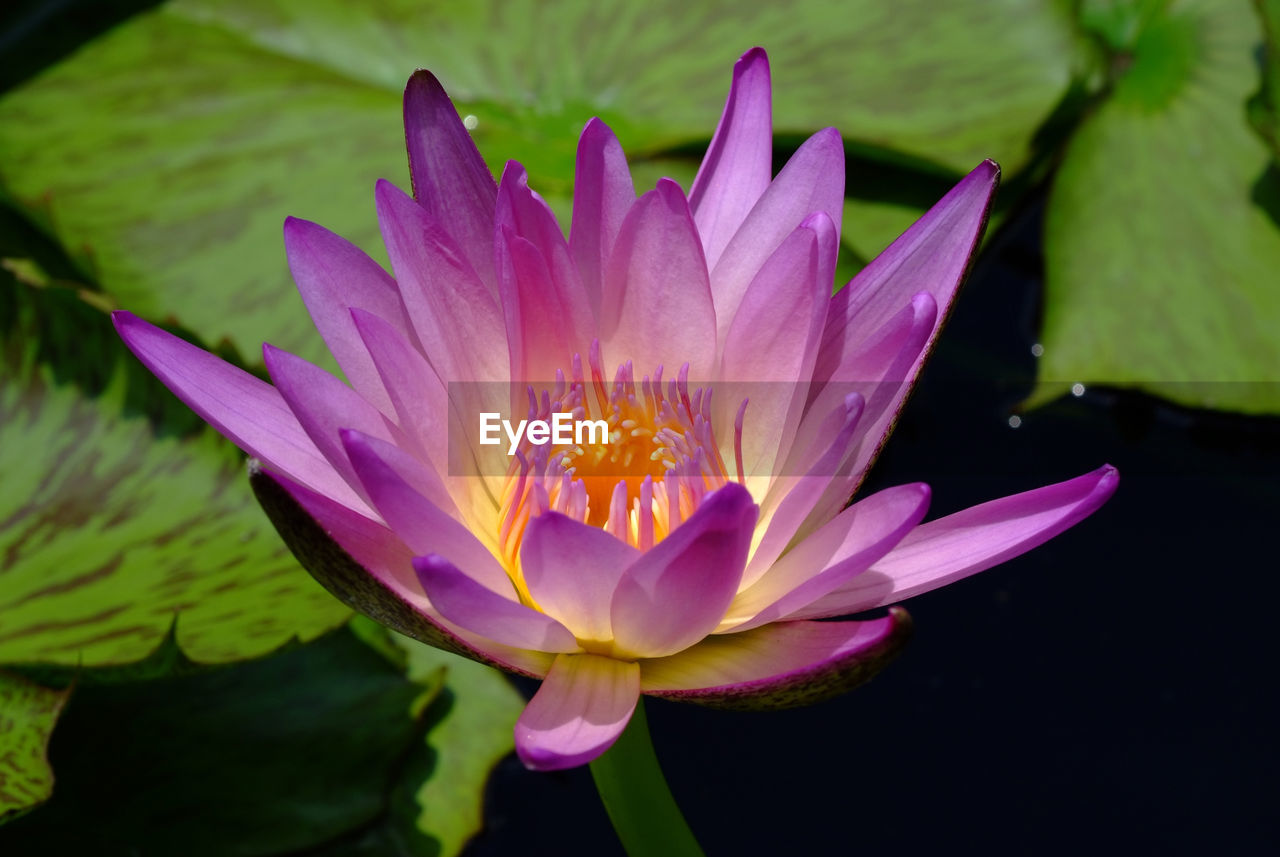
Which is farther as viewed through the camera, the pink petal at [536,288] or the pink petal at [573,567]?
the pink petal at [536,288]

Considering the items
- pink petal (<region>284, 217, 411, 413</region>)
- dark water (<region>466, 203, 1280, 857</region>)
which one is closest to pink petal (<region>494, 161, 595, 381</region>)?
pink petal (<region>284, 217, 411, 413</region>)

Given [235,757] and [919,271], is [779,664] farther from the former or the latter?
[235,757]

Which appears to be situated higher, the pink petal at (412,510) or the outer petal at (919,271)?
the outer petal at (919,271)

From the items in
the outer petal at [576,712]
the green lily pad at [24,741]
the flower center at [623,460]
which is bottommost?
the green lily pad at [24,741]

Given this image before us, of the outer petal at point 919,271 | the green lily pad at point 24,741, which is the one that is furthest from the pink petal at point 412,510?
the green lily pad at point 24,741

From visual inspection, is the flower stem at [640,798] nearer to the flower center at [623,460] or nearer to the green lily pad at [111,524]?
the flower center at [623,460]

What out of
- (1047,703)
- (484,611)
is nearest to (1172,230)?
(1047,703)
